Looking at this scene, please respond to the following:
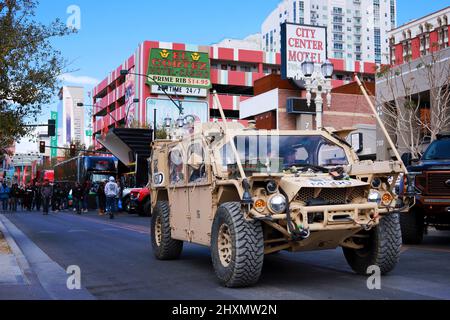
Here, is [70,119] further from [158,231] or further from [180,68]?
[158,231]

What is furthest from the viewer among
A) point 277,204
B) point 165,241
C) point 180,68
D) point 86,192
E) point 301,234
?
point 180,68

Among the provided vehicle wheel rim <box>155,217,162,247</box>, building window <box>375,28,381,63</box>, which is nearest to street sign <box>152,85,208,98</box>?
vehicle wheel rim <box>155,217,162,247</box>

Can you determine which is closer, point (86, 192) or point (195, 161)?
point (195, 161)

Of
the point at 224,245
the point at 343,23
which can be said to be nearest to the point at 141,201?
the point at 224,245

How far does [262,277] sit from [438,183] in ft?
16.6

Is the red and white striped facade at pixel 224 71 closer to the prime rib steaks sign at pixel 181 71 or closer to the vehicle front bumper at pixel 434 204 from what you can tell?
the prime rib steaks sign at pixel 181 71

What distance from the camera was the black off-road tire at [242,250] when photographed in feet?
22.1

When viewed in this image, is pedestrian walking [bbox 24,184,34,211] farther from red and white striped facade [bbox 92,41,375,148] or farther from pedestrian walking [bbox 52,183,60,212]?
red and white striped facade [bbox 92,41,375,148]

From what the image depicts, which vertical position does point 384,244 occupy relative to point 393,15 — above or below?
below

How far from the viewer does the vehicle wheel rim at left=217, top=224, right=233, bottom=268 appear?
714cm

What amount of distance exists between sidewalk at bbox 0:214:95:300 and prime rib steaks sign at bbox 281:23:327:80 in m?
32.7

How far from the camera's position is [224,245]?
24.0ft

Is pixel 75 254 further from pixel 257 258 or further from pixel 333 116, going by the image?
pixel 333 116
